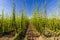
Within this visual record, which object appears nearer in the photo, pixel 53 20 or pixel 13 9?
pixel 13 9

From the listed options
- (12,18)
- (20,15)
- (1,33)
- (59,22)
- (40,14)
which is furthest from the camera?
(20,15)

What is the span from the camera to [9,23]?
8250 millimetres

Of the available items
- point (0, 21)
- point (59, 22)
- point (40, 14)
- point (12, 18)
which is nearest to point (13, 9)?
point (12, 18)

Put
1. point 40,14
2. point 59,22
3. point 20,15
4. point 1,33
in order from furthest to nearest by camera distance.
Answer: point 20,15 < point 59,22 < point 40,14 < point 1,33

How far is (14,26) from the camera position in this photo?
858 cm

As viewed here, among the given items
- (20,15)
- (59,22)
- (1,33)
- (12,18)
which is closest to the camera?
(1,33)

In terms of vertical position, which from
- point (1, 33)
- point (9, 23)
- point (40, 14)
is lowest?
point (1, 33)

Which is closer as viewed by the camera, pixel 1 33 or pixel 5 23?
pixel 1 33

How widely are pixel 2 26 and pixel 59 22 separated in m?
3.87

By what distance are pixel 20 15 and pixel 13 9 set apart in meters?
2.13

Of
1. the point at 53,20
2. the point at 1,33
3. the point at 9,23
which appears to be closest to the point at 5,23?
the point at 9,23

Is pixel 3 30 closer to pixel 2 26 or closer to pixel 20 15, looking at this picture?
pixel 2 26

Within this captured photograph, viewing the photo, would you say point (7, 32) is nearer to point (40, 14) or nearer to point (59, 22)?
point (40, 14)

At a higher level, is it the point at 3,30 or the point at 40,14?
the point at 40,14
